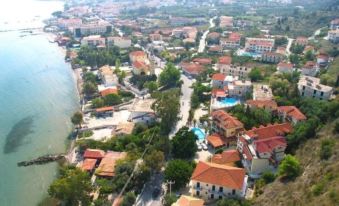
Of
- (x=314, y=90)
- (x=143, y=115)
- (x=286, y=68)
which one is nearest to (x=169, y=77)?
(x=143, y=115)

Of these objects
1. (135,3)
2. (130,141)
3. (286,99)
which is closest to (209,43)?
(286,99)

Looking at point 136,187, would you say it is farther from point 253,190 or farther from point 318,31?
point 318,31

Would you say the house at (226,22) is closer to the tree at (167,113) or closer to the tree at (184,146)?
the tree at (167,113)

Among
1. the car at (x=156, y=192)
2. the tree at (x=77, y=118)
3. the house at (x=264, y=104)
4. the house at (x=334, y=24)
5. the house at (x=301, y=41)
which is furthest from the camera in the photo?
the house at (x=334, y=24)

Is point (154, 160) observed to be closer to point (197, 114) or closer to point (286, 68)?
point (197, 114)

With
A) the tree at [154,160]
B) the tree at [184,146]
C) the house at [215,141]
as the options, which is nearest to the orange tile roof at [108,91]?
the house at [215,141]
